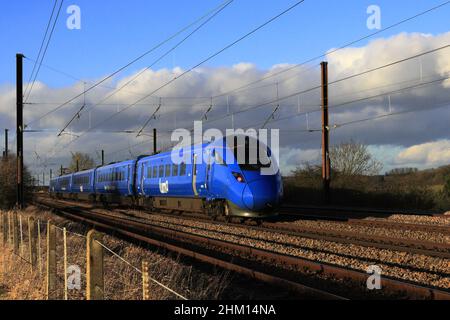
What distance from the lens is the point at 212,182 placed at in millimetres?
18562

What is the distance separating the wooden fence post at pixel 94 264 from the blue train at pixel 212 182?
38.4ft

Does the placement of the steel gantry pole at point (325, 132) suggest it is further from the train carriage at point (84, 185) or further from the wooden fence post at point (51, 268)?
the wooden fence post at point (51, 268)

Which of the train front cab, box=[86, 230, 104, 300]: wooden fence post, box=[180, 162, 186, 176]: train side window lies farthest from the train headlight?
box=[86, 230, 104, 300]: wooden fence post

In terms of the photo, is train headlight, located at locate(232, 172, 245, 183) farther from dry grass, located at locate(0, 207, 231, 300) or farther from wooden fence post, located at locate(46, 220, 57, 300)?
wooden fence post, located at locate(46, 220, 57, 300)

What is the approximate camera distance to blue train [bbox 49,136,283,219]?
1753cm

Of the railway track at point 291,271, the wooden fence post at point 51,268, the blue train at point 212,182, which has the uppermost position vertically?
the blue train at point 212,182

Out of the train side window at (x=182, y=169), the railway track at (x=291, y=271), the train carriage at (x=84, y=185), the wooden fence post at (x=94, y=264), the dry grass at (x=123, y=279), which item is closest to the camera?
the wooden fence post at (x=94, y=264)

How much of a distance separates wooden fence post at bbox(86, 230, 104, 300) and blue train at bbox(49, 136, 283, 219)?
1170 centimetres

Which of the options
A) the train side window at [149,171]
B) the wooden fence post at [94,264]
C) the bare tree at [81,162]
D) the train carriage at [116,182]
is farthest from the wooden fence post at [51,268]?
the bare tree at [81,162]

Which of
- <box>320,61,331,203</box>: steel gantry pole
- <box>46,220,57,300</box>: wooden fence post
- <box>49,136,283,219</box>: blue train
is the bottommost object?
<box>46,220,57,300</box>: wooden fence post

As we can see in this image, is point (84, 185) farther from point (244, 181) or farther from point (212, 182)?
point (244, 181)

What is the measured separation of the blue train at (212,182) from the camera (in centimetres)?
1753

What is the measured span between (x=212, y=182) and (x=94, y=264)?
12.9 meters

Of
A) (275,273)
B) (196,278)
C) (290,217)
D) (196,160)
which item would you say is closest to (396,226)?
(290,217)
